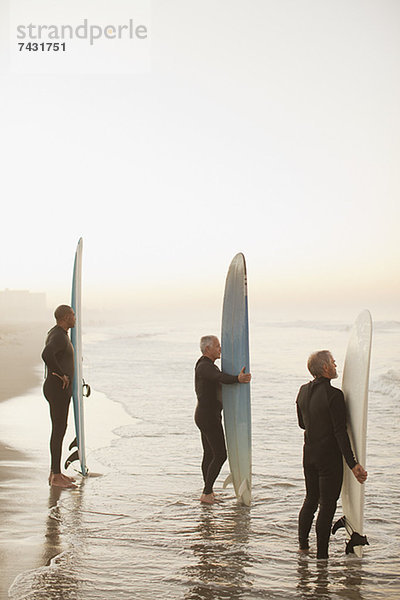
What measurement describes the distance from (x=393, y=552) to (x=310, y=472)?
635 mm

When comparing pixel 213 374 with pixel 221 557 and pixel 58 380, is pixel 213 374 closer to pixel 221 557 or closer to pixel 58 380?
pixel 58 380

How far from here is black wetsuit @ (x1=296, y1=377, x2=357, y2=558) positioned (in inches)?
128

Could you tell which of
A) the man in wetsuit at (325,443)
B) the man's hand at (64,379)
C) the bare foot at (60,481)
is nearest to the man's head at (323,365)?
the man in wetsuit at (325,443)

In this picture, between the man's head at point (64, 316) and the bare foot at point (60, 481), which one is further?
the man's head at point (64, 316)

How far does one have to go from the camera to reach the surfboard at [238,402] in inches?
178

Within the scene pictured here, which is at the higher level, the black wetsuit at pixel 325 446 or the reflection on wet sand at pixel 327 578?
the black wetsuit at pixel 325 446

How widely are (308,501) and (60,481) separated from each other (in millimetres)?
2058

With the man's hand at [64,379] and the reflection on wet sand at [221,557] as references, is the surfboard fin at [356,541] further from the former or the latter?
the man's hand at [64,379]

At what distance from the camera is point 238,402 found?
14.9ft

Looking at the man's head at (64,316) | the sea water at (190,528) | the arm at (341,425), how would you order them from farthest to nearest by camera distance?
the man's head at (64,316) → the arm at (341,425) → the sea water at (190,528)

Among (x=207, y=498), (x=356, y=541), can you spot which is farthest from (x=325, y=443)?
(x=207, y=498)

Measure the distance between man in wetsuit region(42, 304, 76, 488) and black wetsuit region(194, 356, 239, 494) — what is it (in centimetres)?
101

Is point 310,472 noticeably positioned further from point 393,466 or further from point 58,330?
point 393,466

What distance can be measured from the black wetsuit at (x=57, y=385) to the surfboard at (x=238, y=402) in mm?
1144
